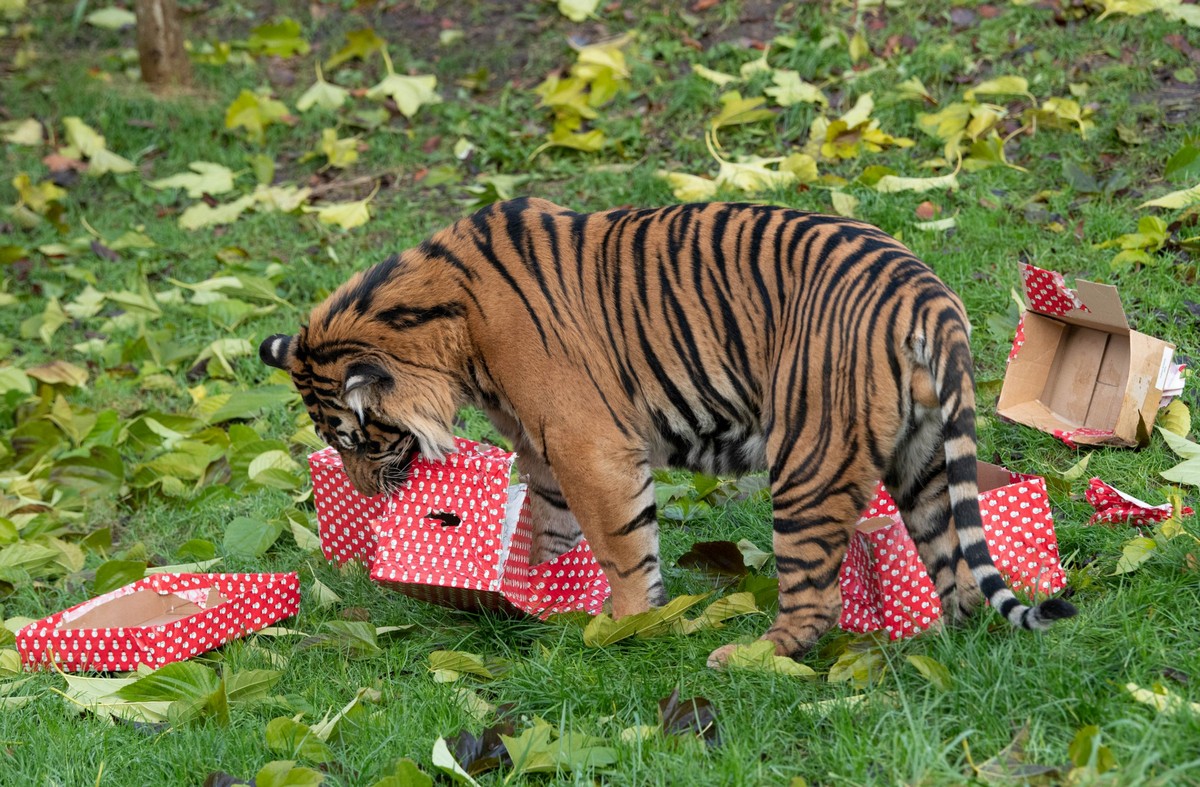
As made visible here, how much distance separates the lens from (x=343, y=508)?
4.32 metres

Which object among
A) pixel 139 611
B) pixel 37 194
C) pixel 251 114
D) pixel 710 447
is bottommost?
pixel 37 194

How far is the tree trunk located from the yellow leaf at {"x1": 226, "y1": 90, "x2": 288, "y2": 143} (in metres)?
0.84

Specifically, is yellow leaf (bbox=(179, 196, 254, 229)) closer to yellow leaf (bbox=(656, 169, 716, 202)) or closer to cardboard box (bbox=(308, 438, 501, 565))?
yellow leaf (bbox=(656, 169, 716, 202))

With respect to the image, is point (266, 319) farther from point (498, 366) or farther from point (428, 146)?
point (498, 366)

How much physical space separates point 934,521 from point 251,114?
6328 mm

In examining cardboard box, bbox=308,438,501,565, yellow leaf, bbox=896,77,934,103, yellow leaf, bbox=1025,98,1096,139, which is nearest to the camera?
cardboard box, bbox=308,438,501,565

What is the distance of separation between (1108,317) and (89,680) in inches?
140

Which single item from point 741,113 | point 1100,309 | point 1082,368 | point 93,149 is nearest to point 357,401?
point 1100,309

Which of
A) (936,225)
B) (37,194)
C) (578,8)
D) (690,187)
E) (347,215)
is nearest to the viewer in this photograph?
(936,225)

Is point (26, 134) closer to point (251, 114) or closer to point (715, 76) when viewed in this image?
point (251, 114)

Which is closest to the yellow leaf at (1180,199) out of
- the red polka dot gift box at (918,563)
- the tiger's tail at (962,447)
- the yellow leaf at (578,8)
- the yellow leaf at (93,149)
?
the red polka dot gift box at (918,563)

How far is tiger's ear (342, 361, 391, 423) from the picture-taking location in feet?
12.3

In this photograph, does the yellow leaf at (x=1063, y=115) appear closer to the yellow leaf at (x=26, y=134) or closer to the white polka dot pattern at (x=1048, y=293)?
the white polka dot pattern at (x=1048, y=293)

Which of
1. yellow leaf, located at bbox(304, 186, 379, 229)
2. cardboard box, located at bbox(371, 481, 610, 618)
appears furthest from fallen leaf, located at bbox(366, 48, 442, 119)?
Result: cardboard box, located at bbox(371, 481, 610, 618)
